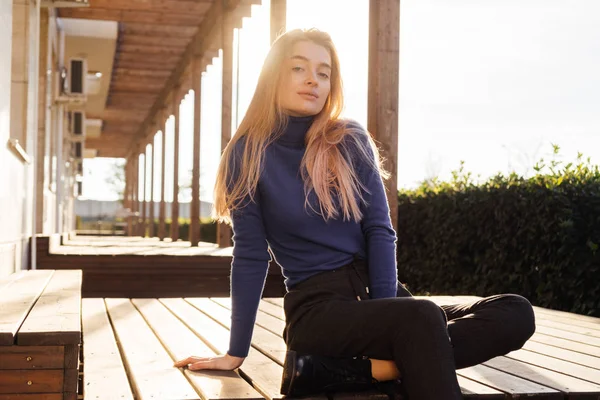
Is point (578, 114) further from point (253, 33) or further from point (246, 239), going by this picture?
point (246, 239)

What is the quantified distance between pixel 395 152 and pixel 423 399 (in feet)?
8.98

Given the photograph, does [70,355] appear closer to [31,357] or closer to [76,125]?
[31,357]

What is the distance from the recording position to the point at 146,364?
96.3 inches

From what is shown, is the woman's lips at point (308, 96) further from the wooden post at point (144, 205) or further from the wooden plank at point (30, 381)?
the wooden post at point (144, 205)

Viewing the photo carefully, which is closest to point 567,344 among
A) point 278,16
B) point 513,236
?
point 513,236

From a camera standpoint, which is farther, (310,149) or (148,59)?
(148,59)

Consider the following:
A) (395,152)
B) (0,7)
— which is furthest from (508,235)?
(0,7)

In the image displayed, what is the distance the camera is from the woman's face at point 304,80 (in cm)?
244

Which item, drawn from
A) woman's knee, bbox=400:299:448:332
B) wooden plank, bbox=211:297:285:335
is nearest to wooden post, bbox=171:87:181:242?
wooden plank, bbox=211:297:285:335

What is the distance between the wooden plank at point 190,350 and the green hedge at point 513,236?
269 cm

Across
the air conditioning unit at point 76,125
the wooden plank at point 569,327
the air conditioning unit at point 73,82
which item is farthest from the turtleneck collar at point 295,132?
the air conditioning unit at point 76,125

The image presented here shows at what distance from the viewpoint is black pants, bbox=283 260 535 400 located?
75.5 inches

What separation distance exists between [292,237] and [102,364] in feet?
2.33

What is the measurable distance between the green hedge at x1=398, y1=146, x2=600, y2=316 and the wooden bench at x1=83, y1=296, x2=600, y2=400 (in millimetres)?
1303
